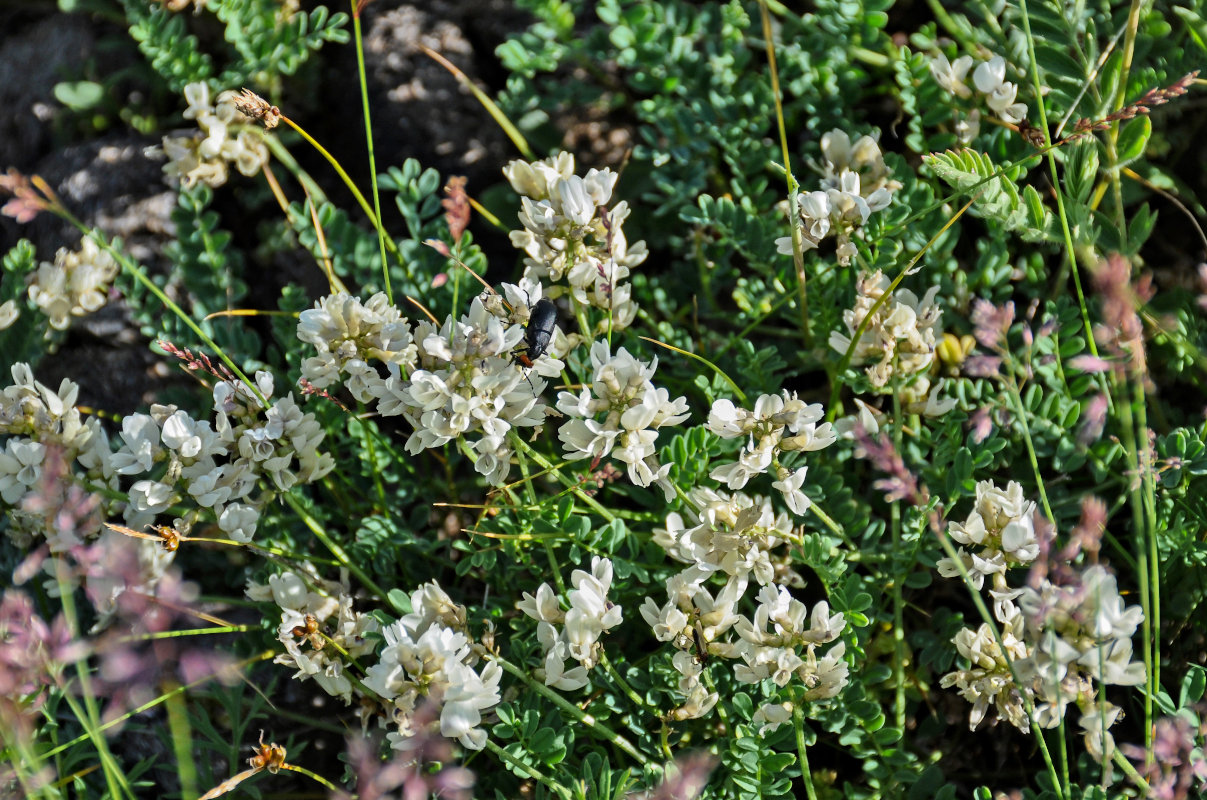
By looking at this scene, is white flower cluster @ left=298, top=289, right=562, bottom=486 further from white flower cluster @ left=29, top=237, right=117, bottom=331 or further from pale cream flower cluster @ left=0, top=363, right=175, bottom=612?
white flower cluster @ left=29, top=237, right=117, bottom=331

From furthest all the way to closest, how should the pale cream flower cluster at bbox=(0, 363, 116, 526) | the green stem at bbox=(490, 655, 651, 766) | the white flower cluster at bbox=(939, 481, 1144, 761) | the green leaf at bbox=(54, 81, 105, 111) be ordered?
the green leaf at bbox=(54, 81, 105, 111) → the pale cream flower cluster at bbox=(0, 363, 116, 526) → the green stem at bbox=(490, 655, 651, 766) → the white flower cluster at bbox=(939, 481, 1144, 761)

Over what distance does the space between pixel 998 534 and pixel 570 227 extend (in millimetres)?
833

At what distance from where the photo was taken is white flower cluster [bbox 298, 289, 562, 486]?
1484 mm

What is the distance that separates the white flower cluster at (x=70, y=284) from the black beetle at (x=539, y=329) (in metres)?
1.19

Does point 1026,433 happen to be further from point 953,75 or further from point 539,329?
point 953,75

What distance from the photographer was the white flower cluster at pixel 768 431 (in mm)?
1546

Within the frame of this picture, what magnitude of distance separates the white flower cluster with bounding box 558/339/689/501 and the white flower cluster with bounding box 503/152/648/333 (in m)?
0.20

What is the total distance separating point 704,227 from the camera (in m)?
2.43

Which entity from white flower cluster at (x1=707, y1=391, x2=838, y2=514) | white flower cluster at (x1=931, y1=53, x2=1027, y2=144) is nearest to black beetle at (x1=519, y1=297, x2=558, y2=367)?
white flower cluster at (x1=707, y1=391, x2=838, y2=514)

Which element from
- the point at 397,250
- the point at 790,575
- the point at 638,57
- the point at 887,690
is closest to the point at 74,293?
the point at 397,250

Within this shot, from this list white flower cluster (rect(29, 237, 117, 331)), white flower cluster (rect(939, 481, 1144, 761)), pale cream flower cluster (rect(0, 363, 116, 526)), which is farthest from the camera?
white flower cluster (rect(29, 237, 117, 331))

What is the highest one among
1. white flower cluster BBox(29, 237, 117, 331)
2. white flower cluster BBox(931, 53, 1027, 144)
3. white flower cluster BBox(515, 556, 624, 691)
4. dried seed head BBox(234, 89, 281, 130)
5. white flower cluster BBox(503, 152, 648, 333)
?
dried seed head BBox(234, 89, 281, 130)

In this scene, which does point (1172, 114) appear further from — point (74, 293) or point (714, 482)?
point (74, 293)

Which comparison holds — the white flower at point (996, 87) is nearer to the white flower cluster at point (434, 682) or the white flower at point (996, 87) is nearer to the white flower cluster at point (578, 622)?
the white flower cluster at point (578, 622)
